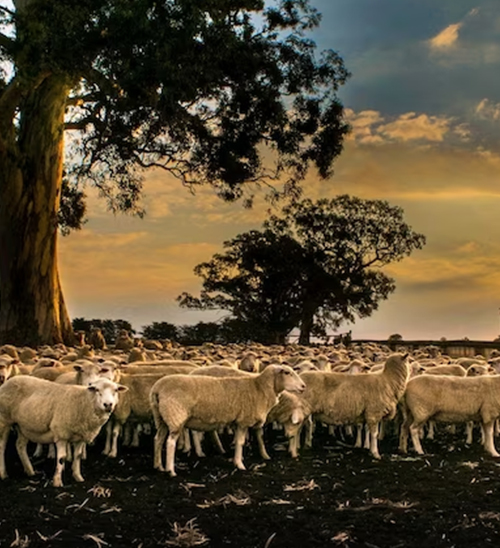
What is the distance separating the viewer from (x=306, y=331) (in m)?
47.9

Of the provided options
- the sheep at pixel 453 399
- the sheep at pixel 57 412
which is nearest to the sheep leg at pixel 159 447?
the sheep at pixel 57 412

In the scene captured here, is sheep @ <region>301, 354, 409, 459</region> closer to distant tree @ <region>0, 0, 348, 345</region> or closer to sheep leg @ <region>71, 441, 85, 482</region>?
sheep leg @ <region>71, 441, 85, 482</region>

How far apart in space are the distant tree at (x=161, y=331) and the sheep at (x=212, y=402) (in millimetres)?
35010

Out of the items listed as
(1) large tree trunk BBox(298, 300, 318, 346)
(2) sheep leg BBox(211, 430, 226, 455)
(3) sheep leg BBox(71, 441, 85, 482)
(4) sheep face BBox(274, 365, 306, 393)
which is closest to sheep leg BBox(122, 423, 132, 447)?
(2) sheep leg BBox(211, 430, 226, 455)

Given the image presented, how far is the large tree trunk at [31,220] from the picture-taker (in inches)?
1136

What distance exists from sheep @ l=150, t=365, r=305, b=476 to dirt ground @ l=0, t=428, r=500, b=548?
0.49 m

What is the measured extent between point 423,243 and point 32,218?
2605 cm

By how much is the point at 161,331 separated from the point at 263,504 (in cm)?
3801

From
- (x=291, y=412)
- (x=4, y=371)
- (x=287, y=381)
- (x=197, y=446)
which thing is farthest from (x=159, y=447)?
(x=4, y=371)

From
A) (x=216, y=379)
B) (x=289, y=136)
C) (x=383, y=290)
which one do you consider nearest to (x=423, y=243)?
(x=383, y=290)

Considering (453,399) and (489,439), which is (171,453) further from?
(489,439)

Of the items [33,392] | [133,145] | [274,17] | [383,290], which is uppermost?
[274,17]

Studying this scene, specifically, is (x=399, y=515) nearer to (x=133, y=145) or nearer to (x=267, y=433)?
(x=267, y=433)

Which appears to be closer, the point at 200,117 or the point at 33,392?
the point at 33,392
